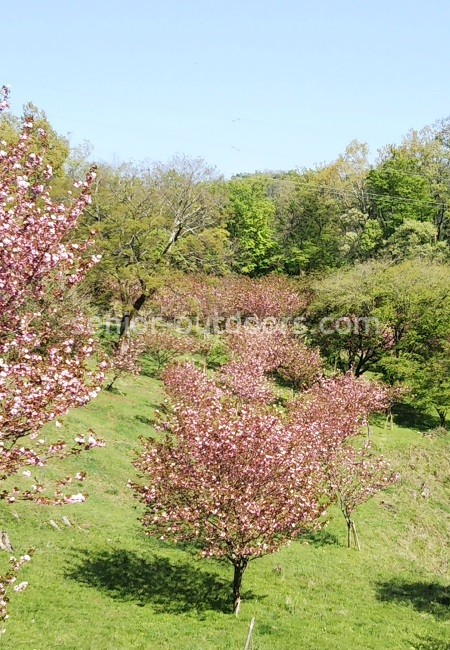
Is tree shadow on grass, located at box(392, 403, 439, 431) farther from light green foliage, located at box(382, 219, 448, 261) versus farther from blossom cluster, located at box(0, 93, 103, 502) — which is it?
blossom cluster, located at box(0, 93, 103, 502)

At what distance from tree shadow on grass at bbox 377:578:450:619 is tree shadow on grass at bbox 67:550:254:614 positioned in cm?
610

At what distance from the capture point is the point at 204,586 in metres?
18.8

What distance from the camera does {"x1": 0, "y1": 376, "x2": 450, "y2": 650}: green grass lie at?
1520cm

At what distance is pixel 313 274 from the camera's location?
6962cm

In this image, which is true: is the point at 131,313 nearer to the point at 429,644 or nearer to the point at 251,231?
the point at 429,644

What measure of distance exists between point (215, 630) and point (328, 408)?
16901mm

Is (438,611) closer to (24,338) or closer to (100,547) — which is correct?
(100,547)

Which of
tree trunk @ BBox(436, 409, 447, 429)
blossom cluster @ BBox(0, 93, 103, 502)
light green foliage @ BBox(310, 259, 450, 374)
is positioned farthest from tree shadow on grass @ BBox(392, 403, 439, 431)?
blossom cluster @ BBox(0, 93, 103, 502)

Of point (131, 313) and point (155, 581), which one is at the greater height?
point (131, 313)

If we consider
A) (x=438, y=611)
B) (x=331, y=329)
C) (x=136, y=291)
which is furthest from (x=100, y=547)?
(x=331, y=329)

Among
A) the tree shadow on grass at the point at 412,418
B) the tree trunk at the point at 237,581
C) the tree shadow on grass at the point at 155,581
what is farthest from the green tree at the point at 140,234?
the tree trunk at the point at 237,581

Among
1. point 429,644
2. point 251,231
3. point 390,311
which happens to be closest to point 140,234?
point 390,311

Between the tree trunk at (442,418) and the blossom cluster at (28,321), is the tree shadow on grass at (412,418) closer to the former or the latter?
the tree trunk at (442,418)

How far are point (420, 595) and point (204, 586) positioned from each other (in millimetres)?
8915
